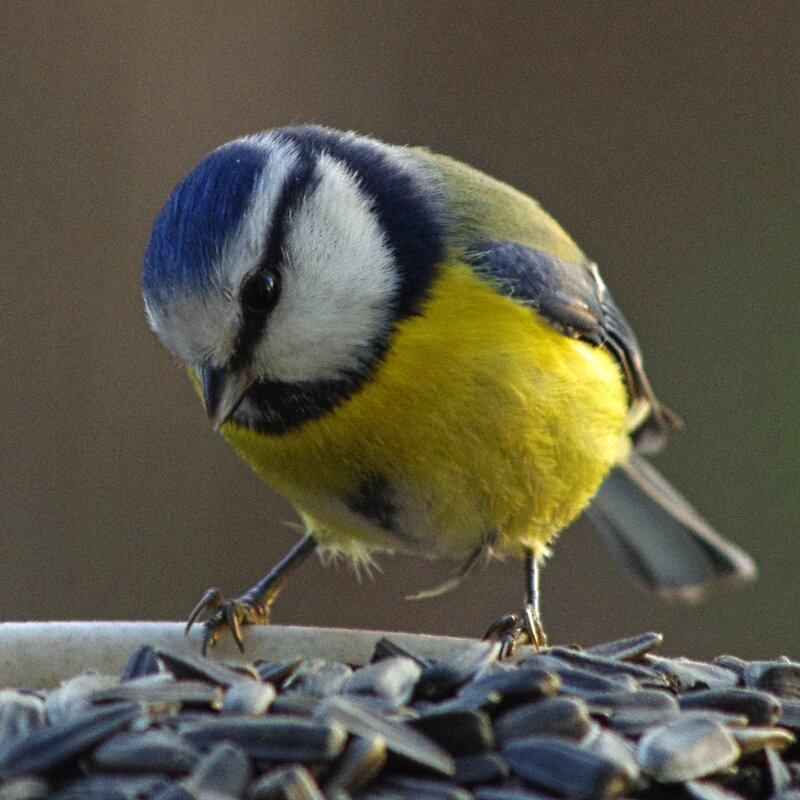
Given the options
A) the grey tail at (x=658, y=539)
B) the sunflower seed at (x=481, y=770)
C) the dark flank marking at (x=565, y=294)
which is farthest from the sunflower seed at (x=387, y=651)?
the grey tail at (x=658, y=539)

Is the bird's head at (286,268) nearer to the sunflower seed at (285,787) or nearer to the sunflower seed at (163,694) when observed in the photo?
the sunflower seed at (163,694)

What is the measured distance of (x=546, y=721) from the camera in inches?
52.6

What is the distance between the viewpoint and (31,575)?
361cm

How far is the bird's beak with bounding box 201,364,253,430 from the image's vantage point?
Result: 194 cm

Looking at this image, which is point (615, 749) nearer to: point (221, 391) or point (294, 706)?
point (294, 706)

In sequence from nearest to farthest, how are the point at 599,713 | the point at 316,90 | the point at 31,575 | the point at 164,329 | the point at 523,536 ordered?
the point at 599,713 → the point at 164,329 → the point at 523,536 → the point at 31,575 → the point at 316,90

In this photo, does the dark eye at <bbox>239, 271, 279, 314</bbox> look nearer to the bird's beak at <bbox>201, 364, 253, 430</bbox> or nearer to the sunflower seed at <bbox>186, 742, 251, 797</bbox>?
the bird's beak at <bbox>201, 364, 253, 430</bbox>

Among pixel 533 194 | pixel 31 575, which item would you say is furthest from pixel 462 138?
pixel 31 575

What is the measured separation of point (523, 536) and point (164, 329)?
0.73 metres

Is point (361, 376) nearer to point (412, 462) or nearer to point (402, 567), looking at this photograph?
point (412, 462)

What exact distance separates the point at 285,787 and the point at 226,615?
739mm

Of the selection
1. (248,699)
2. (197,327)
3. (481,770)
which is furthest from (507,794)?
(197,327)

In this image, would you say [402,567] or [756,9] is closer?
[402,567]

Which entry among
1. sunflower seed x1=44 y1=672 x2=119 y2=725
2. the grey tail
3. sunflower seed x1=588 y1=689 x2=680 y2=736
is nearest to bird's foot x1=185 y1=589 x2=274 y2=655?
sunflower seed x1=44 y1=672 x2=119 y2=725
